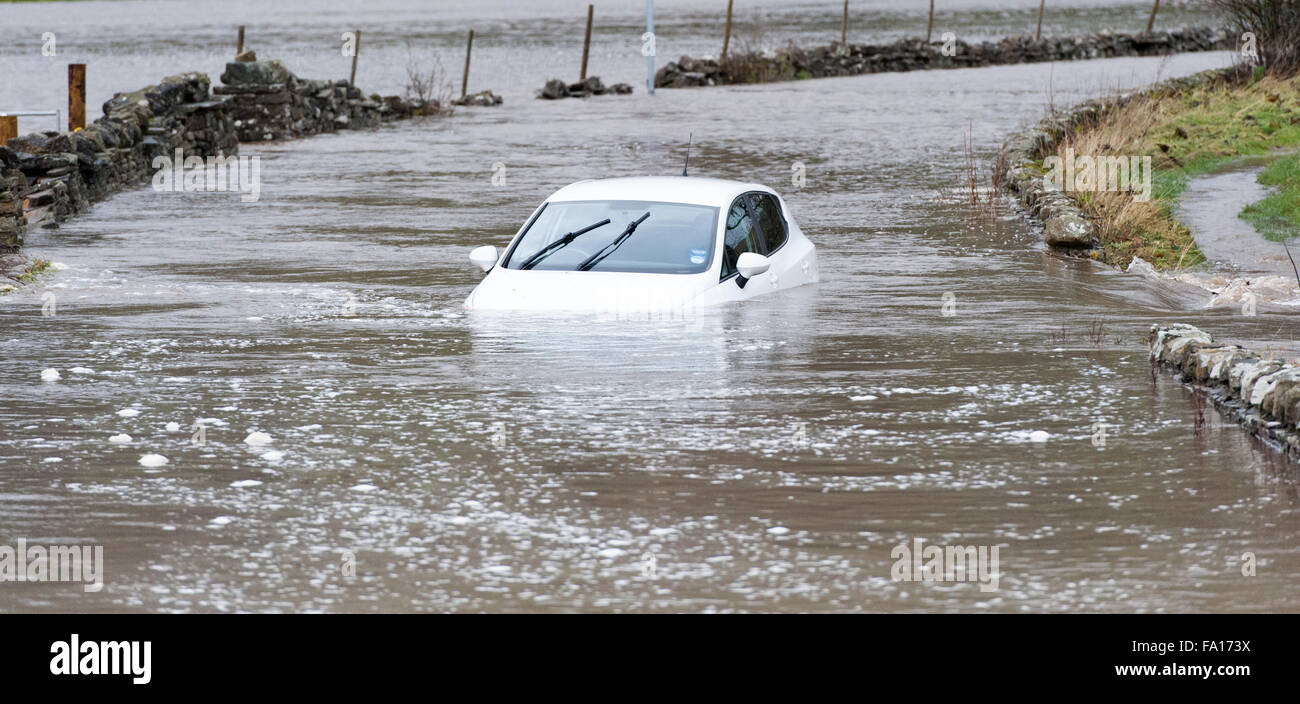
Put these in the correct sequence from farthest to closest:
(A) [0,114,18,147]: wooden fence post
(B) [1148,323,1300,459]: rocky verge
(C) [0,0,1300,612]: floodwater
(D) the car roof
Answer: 1. (A) [0,114,18,147]: wooden fence post
2. (D) the car roof
3. (B) [1148,323,1300,459]: rocky verge
4. (C) [0,0,1300,612]: floodwater

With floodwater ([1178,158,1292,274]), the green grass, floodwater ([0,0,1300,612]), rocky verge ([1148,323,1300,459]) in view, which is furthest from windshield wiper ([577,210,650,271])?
the green grass

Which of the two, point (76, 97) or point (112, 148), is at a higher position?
point (76, 97)

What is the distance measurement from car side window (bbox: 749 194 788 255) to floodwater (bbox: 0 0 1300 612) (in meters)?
0.82

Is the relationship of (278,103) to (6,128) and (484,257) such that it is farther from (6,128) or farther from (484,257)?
(484,257)

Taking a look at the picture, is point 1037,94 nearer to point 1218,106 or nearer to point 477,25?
point 1218,106

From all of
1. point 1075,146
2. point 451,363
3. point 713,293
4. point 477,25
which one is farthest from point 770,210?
point 477,25

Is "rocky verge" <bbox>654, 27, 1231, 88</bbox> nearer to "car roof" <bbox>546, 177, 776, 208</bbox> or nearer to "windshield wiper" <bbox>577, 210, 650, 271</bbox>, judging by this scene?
"car roof" <bbox>546, 177, 776, 208</bbox>

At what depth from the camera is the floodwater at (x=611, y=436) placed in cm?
671

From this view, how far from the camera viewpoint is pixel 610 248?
12516mm

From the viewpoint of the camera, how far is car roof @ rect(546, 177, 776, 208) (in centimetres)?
1283

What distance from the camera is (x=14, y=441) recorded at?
29.6ft

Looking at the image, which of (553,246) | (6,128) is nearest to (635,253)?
(553,246)

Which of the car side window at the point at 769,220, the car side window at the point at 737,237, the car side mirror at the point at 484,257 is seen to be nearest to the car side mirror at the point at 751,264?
the car side window at the point at 737,237

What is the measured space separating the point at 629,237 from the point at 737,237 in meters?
0.83
